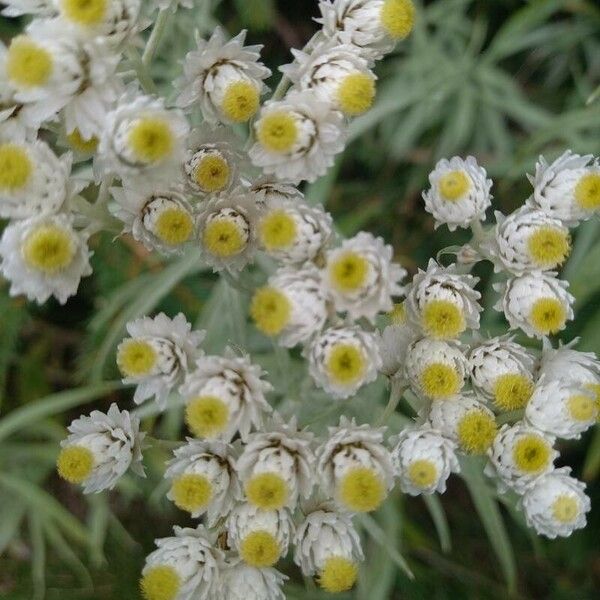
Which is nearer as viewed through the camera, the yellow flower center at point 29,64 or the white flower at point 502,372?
the yellow flower center at point 29,64

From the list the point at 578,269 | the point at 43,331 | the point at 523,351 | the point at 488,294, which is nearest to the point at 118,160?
the point at 523,351

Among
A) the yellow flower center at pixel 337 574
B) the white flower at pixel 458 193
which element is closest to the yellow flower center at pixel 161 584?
the yellow flower center at pixel 337 574

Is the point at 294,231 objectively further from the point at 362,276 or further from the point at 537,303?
the point at 537,303

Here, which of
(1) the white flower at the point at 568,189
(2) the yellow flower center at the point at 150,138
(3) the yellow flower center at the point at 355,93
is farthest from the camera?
(1) the white flower at the point at 568,189

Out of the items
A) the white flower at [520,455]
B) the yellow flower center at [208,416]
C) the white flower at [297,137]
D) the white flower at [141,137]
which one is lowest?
the white flower at [520,455]

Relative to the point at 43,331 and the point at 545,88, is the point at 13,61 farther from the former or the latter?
the point at 545,88

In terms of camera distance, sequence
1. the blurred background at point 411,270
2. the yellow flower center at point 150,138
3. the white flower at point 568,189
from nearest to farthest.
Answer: the yellow flower center at point 150,138
the white flower at point 568,189
the blurred background at point 411,270

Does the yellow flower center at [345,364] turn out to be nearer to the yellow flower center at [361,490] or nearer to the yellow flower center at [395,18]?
the yellow flower center at [361,490]

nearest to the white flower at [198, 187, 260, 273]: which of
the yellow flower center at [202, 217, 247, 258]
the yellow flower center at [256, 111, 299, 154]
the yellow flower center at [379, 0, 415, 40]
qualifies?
the yellow flower center at [202, 217, 247, 258]
